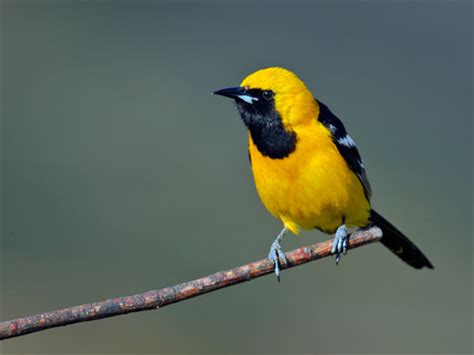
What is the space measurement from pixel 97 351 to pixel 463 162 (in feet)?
20.0

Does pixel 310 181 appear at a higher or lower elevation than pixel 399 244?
higher

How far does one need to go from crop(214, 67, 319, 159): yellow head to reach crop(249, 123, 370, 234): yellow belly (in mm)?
67

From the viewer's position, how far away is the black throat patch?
5375 millimetres

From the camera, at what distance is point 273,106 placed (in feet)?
17.7

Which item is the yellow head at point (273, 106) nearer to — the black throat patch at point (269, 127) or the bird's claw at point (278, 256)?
the black throat patch at point (269, 127)

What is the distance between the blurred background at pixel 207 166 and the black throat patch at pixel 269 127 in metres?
3.36

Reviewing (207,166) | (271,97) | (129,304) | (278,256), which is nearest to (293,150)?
(271,97)

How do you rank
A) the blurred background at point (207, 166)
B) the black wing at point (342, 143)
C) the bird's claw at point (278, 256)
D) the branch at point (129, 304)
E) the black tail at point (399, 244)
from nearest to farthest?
the branch at point (129, 304)
the bird's claw at point (278, 256)
the black wing at point (342, 143)
the black tail at point (399, 244)
the blurred background at point (207, 166)

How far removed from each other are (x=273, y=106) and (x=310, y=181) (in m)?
0.52

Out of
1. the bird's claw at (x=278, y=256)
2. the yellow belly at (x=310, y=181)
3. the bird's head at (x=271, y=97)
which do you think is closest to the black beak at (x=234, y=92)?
the bird's head at (x=271, y=97)

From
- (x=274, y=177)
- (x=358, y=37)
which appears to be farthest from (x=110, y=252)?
(x=358, y=37)

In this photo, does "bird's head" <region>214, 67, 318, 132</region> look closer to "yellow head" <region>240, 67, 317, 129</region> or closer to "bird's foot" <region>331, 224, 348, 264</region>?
"yellow head" <region>240, 67, 317, 129</region>

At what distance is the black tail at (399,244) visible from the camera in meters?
6.07

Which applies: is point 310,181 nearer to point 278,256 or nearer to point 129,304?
point 278,256
